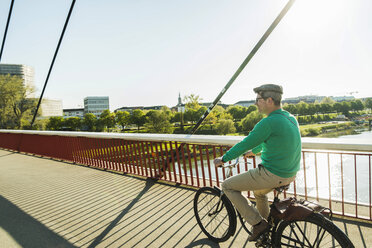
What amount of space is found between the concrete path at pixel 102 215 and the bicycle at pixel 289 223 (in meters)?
0.39

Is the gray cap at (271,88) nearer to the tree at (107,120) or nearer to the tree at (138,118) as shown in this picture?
the tree at (138,118)

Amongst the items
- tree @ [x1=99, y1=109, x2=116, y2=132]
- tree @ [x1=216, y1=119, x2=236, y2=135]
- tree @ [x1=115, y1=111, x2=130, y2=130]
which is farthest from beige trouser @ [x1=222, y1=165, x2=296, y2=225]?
tree @ [x1=99, y1=109, x2=116, y2=132]

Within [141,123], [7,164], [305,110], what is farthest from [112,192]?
[141,123]

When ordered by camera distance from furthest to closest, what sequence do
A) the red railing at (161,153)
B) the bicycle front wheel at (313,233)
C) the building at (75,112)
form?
the building at (75,112)
the red railing at (161,153)
the bicycle front wheel at (313,233)

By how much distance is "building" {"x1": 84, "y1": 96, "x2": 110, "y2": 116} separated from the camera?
449ft

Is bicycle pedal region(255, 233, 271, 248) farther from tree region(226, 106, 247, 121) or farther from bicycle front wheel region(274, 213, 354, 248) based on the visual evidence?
tree region(226, 106, 247, 121)

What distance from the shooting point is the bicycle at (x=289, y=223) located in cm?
188

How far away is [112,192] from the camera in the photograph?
16.4 ft

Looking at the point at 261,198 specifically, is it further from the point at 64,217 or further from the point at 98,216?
the point at 64,217

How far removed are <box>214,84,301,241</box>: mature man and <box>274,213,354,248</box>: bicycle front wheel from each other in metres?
0.18

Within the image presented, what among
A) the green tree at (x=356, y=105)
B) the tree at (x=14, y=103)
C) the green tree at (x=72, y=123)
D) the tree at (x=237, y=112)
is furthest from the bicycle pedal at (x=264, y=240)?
the green tree at (x=72, y=123)

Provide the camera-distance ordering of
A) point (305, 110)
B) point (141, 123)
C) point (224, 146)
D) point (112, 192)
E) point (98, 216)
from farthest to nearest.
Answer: point (141, 123)
point (305, 110)
point (112, 192)
point (224, 146)
point (98, 216)

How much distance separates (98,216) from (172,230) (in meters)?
1.33

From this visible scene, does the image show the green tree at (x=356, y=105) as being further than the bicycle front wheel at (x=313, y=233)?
Yes
